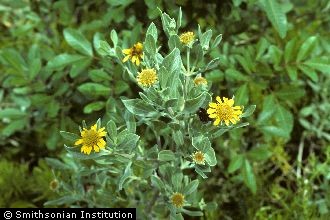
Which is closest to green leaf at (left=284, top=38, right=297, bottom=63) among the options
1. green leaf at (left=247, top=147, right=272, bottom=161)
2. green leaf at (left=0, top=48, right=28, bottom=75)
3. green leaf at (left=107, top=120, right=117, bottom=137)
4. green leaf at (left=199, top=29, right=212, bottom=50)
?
green leaf at (left=247, top=147, right=272, bottom=161)

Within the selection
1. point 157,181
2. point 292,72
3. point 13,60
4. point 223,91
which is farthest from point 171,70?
point 13,60

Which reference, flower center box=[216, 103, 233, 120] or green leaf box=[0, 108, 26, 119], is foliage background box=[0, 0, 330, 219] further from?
flower center box=[216, 103, 233, 120]

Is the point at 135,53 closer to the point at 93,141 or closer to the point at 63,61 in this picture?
the point at 93,141

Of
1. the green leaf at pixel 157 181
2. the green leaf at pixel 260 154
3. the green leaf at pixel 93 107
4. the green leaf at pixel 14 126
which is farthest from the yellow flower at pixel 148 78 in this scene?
the green leaf at pixel 14 126

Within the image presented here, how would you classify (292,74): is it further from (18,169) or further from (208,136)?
(18,169)

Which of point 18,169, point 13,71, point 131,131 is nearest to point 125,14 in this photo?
point 13,71
